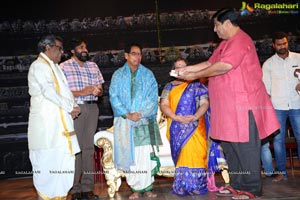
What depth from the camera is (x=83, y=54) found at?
4043mm

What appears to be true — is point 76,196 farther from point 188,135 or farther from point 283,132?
point 283,132

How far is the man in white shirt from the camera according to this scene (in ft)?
14.1

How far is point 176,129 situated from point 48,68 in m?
1.36

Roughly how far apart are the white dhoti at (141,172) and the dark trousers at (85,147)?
1.37ft

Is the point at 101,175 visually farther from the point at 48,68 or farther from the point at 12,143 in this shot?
the point at 48,68

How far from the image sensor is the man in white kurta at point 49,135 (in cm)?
326

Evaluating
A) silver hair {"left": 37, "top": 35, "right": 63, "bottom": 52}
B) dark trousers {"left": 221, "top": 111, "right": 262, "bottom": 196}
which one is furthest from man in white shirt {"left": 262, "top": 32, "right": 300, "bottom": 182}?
silver hair {"left": 37, "top": 35, "right": 63, "bottom": 52}

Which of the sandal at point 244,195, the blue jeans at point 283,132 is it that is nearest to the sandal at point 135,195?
the sandal at point 244,195

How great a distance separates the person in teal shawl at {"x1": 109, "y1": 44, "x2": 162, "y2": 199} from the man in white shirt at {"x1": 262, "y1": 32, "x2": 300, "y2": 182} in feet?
4.57

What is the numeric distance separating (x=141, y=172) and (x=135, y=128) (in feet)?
1.45

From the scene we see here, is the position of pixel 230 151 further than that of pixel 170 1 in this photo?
No

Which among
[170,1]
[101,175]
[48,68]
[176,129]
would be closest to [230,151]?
[176,129]

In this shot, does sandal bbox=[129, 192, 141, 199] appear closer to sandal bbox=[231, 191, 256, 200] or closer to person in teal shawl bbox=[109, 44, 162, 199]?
person in teal shawl bbox=[109, 44, 162, 199]

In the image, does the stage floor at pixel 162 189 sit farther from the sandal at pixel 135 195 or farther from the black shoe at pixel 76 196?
the black shoe at pixel 76 196
